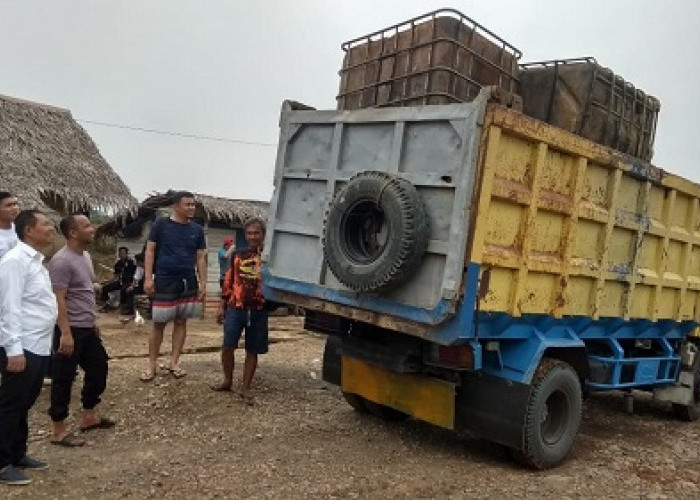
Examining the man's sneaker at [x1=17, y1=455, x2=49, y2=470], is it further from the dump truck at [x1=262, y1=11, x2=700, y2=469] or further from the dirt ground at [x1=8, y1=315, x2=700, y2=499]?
the dump truck at [x1=262, y1=11, x2=700, y2=469]

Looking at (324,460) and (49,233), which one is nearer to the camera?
(49,233)

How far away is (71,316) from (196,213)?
10.0 metres

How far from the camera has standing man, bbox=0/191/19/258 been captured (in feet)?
16.3

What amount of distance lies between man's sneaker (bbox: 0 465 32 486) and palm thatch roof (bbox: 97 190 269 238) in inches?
423

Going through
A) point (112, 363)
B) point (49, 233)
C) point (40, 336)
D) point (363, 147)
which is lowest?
point (112, 363)

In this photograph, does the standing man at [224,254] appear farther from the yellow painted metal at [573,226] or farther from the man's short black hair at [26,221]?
the man's short black hair at [26,221]

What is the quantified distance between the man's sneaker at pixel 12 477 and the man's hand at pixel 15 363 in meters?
0.67

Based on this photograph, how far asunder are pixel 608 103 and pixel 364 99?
224 centimetres

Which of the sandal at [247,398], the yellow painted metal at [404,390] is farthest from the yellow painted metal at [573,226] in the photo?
the sandal at [247,398]

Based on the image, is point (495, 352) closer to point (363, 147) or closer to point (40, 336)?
point (363, 147)

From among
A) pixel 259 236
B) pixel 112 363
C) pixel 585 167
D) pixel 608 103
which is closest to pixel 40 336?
pixel 259 236

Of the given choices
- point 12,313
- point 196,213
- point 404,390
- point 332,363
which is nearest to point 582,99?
point 404,390

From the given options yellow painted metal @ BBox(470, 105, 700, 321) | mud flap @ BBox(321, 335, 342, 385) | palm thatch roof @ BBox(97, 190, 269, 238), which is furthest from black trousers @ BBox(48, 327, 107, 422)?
palm thatch roof @ BBox(97, 190, 269, 238)

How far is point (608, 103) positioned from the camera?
227 inches
